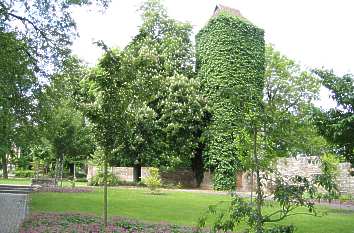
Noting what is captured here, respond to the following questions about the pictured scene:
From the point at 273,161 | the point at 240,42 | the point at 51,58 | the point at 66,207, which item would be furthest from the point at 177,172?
the point at 273,161

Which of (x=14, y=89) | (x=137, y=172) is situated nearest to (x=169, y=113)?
(x=137, y=172)

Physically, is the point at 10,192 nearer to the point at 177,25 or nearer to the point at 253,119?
the point at 177,25

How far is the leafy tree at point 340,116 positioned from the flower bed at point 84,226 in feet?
16.4

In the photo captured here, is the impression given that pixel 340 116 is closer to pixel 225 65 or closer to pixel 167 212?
pixel 167 212

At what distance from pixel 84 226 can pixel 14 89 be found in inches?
190

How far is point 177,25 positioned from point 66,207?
2284cm

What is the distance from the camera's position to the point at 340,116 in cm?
1355

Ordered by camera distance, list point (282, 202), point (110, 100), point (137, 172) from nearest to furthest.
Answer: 1. point (282, 202)
2. point (110, 100)
3. point (137, 172)

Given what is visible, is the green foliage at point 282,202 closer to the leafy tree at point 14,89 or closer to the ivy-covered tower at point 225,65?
the leafy tree at point 14,89

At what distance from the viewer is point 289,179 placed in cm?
663

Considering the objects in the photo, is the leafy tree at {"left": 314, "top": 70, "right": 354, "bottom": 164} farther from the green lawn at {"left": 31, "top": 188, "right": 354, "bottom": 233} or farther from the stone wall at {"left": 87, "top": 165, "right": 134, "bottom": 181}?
the stone wall at {"left": 87, "top": 165, "right": 134, "bottom": 181}

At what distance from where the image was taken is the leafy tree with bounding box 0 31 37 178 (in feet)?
40.8

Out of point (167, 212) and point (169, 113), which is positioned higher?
point (169, 113)

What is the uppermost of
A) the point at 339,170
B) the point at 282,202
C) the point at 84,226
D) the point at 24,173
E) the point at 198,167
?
the point at 198,167
